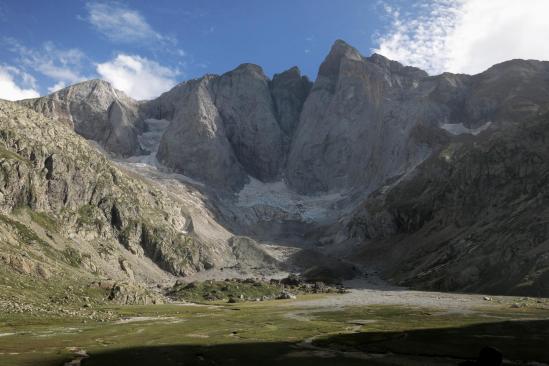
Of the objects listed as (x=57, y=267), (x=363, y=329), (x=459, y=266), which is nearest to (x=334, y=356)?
(x=363, y=329)

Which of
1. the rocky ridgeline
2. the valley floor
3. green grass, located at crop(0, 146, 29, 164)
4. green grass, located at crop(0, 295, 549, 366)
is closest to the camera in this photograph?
the valley floor

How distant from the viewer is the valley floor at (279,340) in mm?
47156

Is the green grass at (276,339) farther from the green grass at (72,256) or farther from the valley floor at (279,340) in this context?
the green grass at (72,256)

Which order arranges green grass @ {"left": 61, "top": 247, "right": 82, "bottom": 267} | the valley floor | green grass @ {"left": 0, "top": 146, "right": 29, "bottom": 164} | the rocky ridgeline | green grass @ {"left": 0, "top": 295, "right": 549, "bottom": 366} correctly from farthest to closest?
green grass @ {"left": 0, "top": 146, "right": 29, "bottom": 164}
the rocky ridgeline
green grass @ {"left": 61, "top": 247, "right": 82, "bottom": 267}
green grass @ {"left": 0, "top": 295, "right": 549, "bottom": 366}
the valley floor

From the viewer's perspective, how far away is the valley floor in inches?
1857

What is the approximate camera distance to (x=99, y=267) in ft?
595

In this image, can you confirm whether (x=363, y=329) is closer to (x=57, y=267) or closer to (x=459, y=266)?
(x=57, y=267)

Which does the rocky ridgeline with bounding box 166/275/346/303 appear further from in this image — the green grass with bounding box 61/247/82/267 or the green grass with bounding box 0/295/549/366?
the green grass with bounding box 0/295/549/366

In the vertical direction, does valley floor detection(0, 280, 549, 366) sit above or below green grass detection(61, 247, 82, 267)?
below

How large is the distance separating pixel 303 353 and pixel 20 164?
168735 mm

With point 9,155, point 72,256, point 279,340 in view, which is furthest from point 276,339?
point 9,155

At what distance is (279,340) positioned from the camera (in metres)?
61.2

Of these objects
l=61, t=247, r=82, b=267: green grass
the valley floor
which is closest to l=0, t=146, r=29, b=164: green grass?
l=61, t=247, r=82, b=267: green grass

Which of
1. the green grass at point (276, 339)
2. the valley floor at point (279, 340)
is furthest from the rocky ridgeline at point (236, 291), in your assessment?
the green grass at point (276, 339)
